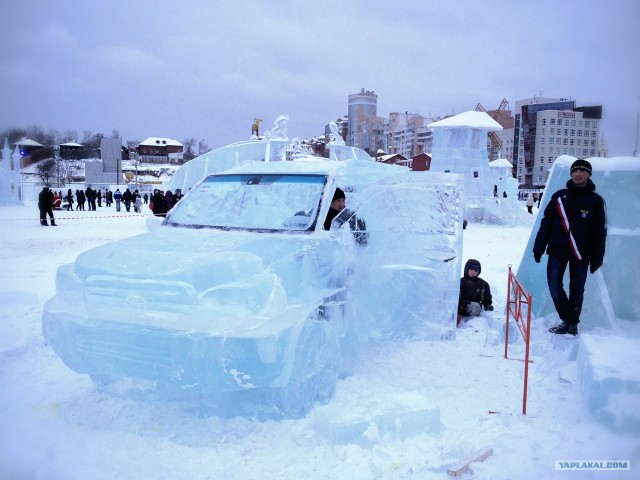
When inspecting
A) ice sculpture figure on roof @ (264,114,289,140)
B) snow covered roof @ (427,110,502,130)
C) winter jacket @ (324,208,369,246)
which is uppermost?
snow covered roof @ (427,110,502,130)

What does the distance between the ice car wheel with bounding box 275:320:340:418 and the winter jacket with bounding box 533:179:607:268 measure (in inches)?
100

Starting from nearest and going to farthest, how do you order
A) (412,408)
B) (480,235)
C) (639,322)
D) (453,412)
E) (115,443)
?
(115,443) < (412,408) < (453,412) < (639,322) < (480,235)

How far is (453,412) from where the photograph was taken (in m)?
3.59

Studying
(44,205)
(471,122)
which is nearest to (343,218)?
(44,205)

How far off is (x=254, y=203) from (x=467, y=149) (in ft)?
72.4

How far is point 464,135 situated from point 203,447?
23.7m

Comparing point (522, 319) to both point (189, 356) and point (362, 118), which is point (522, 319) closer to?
point (189, 356)

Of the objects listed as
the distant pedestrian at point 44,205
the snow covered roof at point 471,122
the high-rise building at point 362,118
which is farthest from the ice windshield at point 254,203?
the high-rise building at point 362,118

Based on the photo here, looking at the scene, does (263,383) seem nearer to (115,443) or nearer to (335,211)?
(115,443)

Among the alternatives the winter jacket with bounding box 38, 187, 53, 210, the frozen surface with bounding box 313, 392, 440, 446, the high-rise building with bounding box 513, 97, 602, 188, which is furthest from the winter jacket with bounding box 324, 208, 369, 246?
the high-rise building with bounding box 513, 97, 602, 188

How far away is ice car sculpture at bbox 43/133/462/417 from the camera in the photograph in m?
2.90

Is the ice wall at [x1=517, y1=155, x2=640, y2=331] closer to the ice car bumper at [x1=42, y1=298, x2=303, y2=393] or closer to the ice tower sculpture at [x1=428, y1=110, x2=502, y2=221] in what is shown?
the ice car bumper at [x1=42, y1=298, x2=303, y2=393]

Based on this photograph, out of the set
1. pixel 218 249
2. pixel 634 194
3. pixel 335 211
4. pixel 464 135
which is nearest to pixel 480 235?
pixel 464 135

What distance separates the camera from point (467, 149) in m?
24.6
